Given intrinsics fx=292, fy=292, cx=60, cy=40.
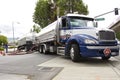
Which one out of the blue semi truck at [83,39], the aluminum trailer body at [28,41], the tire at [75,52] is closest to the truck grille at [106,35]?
the blue semi truck at [83,39]

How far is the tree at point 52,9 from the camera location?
4944 cm

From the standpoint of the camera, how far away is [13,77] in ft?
36.9

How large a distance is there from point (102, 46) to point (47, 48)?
33.3ft

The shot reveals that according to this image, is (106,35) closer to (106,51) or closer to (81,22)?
(106,51)

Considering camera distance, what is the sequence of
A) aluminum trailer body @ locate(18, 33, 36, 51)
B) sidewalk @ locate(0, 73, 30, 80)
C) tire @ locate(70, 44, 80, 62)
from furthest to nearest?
1. aluminum trailer body @ locate(18, 33, 36, 51)
2. tire @ locate(70, 44, 80, 62)
3. sidewalk @ locate(0, 73, 30, 80)

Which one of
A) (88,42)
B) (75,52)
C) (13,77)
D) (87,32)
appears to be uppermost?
(87,32)

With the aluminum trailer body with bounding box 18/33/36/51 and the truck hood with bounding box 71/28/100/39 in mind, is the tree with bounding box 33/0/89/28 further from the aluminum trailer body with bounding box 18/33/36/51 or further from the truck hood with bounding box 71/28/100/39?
the truck hood with bounding box 71/28/100/39

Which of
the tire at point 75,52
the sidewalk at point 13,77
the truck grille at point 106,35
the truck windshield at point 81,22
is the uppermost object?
the truck windshield at point 81,22

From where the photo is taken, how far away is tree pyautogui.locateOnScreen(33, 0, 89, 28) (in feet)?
162

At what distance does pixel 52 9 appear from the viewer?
5194cm

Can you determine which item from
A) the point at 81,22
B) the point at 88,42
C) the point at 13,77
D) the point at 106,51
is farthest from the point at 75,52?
the point at 13,77

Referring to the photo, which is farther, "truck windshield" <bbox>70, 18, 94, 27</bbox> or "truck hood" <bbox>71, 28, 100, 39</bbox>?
"truck windshield" <bbox>70, 18, 94, 27</bbox>

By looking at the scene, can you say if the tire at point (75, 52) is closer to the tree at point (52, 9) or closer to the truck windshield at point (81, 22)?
the truck windshield at point (81, 22)

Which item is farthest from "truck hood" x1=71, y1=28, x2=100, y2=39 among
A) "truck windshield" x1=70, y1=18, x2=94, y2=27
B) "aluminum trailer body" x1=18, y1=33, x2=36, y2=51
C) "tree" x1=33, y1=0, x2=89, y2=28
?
"tree" x1=33, y1=0, x2=89, y2=28
